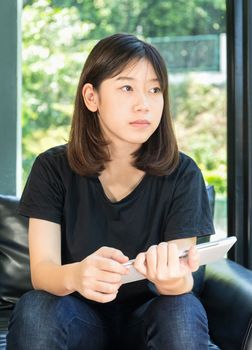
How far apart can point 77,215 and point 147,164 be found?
0.23m

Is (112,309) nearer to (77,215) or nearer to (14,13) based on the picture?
(77,215)

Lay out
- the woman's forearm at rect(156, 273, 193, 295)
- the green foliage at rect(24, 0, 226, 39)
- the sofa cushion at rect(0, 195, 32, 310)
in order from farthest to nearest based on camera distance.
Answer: the green foliage at rect(24, 0, 226, 39)
the sofa cushion at rect(0, 195, 32, 310)
the woman's forearm at rect(156, 273, 193, 295)

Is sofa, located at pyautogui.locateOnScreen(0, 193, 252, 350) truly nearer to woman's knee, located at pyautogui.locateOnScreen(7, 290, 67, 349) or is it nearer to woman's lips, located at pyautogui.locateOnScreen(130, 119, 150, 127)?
woman's knee, located at pyautogui.locateOnScreen(7, 290, 67, 349)

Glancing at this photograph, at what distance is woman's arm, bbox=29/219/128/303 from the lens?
1.39m

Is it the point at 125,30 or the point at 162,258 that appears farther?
the point at 125,30

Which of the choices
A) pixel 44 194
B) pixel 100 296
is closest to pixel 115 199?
pixel 44 194

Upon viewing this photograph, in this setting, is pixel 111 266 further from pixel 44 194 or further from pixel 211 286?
pixel 211 286

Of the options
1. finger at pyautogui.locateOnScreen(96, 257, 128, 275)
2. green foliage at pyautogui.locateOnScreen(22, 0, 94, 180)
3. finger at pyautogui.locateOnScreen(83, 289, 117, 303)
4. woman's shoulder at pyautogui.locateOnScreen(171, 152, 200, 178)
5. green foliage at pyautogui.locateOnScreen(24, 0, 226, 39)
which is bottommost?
finger at pyautogui.locateOnScreen(83, 289, 117, 303)

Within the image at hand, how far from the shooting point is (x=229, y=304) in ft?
5.95

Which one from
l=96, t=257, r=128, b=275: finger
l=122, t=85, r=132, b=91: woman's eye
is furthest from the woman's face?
l=96, t=257, r=128, b=275: finger

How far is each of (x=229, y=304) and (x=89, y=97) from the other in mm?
678

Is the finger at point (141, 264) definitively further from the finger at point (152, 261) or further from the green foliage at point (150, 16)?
the green foliage at point (150, 16)

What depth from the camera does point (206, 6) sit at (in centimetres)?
259

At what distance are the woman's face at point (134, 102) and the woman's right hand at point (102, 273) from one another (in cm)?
39
